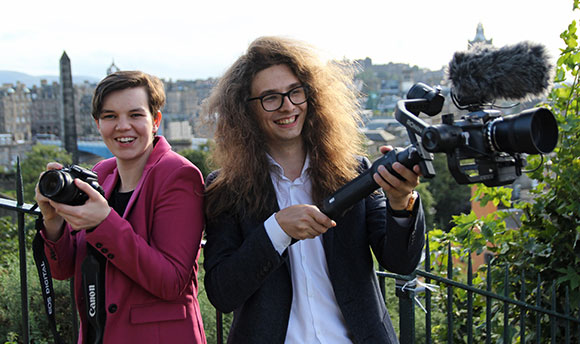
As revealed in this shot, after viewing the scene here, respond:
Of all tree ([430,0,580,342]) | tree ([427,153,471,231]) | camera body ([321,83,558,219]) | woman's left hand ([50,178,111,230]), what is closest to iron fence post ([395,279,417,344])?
camera body ([321,83,558,219])

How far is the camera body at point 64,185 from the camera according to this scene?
4.98 ft

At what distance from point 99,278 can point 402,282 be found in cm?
98

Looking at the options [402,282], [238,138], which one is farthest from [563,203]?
[238,138]

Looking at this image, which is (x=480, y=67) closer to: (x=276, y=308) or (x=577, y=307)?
(x=276, y=308)

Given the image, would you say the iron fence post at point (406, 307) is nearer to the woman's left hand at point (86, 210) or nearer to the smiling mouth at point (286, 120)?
the smiling mouth at point (286, 120)

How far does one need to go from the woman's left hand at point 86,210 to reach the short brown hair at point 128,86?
1.06 feet

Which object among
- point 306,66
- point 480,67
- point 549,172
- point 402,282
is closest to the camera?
point 480,67

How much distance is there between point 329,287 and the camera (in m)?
1.69

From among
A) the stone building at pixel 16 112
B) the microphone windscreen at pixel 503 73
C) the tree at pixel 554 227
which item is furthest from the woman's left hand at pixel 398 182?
the stone building at pixel 16 112

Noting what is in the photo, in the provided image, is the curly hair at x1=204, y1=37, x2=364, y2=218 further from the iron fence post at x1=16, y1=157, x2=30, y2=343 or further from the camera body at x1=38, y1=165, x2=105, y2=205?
the iron fence post at x1=16, y1=157, x2=30, y2=343

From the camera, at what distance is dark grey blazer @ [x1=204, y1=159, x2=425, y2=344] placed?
5.31 feet

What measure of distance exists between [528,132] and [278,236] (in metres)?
0.69

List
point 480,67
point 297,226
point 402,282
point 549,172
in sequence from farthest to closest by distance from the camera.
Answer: point 549,172
point 402,282
point 297,226
point 480,67

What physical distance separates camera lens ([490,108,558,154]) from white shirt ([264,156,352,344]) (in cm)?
61
